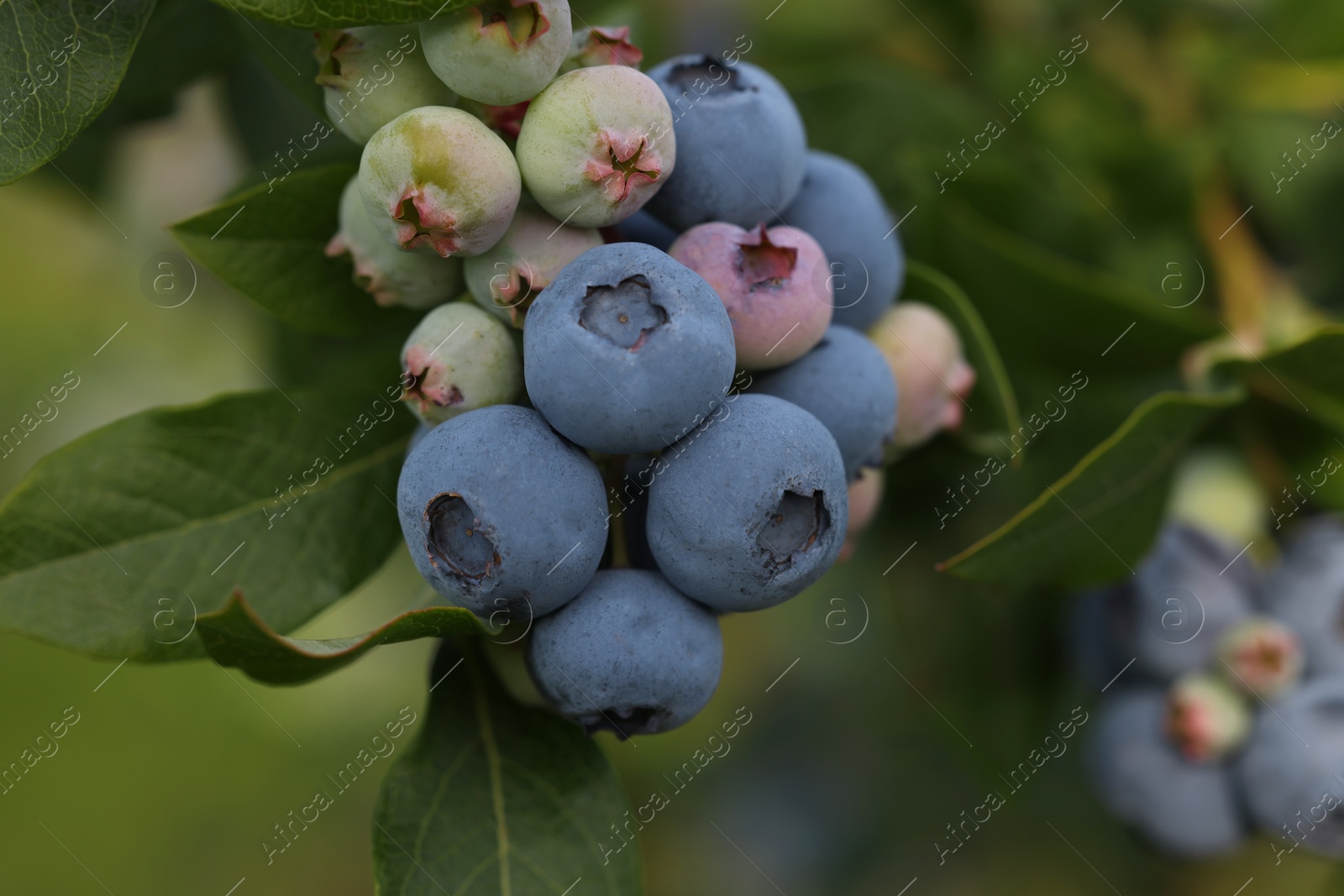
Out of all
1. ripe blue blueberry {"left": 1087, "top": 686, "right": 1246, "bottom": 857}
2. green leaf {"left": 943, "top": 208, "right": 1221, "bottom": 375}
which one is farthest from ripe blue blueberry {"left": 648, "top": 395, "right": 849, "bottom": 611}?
ripe blue blueberry {"left": 1087, "top": 686, "right": 1246, "bottom": 857}

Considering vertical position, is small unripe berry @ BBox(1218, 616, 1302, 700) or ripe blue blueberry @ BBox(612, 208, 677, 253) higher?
ripe blue blueberry @ BBox(612, 208, 677, 253)

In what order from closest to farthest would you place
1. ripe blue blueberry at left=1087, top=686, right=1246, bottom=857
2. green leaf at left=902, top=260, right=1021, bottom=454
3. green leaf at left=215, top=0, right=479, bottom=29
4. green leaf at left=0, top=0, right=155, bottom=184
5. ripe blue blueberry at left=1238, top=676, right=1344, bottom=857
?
1. green leaf at left=215, top=0, right=479, bottom=29
2. green leaf at left=0, top=0, right=155, bottom=184
3. green leaf at left=902, top=260, right=1021, bottom=454
4. ripe blue blueberry at left=1238, top=676, right=1344, bottom=857
5. ripe blue blueberry at left=1087, top=686, right=1246, bottom=857

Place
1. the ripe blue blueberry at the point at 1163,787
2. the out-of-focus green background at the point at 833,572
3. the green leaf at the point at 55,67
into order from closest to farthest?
the green leaf at the point at 55,67 → the ripe blue blueberry at the point at 1163,787 → the out-of-focus green background at the point at 833,572

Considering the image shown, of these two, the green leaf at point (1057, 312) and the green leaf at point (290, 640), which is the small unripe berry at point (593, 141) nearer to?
the green leaf at point (290, 640)

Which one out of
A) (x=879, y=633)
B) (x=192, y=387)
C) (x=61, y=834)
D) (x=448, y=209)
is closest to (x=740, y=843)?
(x=879, y=633)

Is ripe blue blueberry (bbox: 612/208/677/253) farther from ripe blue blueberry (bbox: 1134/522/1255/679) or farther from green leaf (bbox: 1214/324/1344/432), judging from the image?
ripe blue blueberry (bbox: 1134/522/1255/679)

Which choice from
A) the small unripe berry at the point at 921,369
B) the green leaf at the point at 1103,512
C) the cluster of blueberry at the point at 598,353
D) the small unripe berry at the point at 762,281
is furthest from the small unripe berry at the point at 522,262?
the green leaf at the point at 1103,512

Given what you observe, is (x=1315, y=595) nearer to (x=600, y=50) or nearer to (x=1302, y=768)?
(x=1302, y=768)
